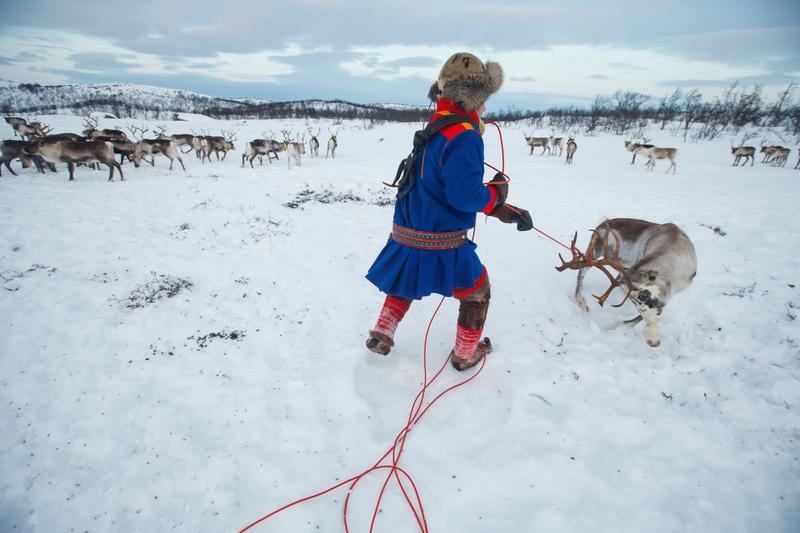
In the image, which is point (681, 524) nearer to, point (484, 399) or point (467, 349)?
point (484, 399)

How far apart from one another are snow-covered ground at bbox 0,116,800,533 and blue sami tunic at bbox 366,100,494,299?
87 centimetres

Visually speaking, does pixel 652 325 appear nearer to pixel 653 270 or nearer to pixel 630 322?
pixel 630 322

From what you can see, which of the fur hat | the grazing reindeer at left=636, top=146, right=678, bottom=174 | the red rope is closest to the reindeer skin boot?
the red rope

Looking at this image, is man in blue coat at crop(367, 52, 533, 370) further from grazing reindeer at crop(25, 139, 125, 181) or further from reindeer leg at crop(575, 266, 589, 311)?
grazing reindeer at crop(25, 139, 125, 181)

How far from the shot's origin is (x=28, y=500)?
1743 millimetres

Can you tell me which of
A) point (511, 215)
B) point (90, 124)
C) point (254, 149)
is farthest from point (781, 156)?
point (90, 124)

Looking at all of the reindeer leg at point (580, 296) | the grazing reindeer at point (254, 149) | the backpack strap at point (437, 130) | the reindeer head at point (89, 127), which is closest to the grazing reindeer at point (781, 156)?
the reindeer leg at point (580, 296)

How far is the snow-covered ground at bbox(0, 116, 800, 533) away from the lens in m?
1.78

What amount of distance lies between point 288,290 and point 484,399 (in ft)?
8.30

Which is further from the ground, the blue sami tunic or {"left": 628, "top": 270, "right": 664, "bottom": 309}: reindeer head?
the blue sami tunic

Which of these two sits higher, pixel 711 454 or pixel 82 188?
pixel 82 188

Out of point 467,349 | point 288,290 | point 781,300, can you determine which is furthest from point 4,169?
point 781,300

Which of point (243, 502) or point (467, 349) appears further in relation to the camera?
point (467, 349)

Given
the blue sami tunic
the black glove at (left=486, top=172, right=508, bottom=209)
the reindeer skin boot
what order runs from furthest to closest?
the reindeer skin boot → the black glove at (left=486, top=172, right=508, bottom=209) → the blue sami tunic
